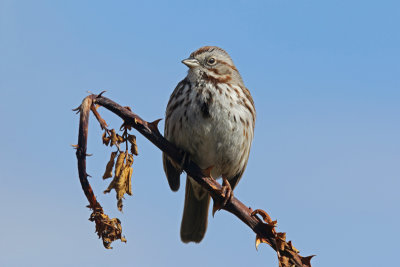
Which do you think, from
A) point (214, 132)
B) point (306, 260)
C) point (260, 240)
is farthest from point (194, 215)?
point (306, 260)

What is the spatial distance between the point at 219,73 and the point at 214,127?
2.58 ft

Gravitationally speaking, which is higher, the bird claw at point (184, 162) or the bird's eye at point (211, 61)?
the bird's eye at point (211, 61)

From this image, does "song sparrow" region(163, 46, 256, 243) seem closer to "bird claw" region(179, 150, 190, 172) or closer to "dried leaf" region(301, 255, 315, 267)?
"bird claw" region(179, 150, 190, 172)

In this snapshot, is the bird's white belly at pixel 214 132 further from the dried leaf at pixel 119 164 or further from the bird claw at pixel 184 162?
the dried leaf at pixel 119 164

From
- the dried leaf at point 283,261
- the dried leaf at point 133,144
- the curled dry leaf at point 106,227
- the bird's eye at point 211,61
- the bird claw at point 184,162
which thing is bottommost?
the curled dry leaf at point 106,227

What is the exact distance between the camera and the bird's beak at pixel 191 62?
218 inches

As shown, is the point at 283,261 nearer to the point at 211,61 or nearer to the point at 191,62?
the point at 191,62

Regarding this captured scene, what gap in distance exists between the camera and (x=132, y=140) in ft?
7.69

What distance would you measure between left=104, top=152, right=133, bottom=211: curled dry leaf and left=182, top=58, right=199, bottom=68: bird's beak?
331 cm

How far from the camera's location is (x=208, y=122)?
5109 millimetres

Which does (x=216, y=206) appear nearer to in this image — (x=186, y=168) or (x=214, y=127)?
(x=186, y=168)

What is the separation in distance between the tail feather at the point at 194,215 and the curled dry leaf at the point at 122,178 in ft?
11.7

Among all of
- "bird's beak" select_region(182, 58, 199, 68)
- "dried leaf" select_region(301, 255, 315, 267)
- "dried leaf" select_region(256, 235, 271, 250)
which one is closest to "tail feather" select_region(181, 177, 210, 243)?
"bird's beak" select_region(182, 58, 199, 68)

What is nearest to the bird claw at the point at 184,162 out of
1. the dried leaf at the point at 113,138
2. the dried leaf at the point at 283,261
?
the dried leaf at the point at 113,138
